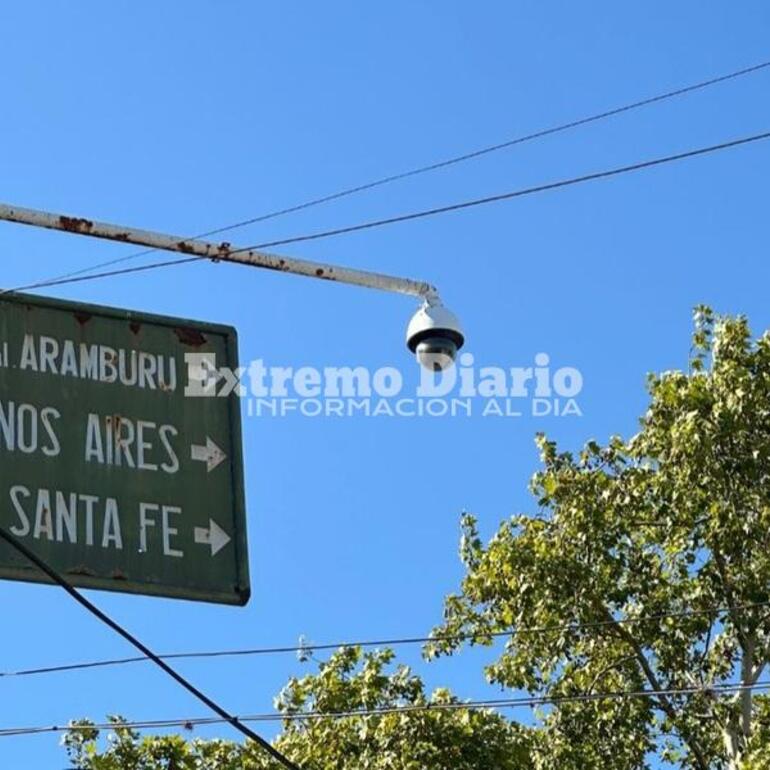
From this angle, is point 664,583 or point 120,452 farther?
point 664,583

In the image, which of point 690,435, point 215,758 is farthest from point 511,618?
point 215,758

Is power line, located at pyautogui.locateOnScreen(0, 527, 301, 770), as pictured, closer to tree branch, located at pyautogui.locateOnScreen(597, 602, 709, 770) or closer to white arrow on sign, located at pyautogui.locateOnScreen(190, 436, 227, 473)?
white arrow on sign, located at pyautogui.locateOnScreen(190, 436, 227, 473)

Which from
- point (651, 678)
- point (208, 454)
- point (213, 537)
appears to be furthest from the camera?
point (651, 678)

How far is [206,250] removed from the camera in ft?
24.7

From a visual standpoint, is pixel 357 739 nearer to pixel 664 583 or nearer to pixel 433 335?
pixel 664 583

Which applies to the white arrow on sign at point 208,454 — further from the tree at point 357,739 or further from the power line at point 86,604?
the tree at point 357,739

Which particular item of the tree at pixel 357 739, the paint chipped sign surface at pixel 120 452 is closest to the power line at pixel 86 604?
the paint chipped sign surface at pixel 120 452

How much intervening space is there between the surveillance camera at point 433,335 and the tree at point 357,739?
15.4 m

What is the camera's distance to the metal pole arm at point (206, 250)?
7.27 metres

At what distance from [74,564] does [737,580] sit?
61.5 ft

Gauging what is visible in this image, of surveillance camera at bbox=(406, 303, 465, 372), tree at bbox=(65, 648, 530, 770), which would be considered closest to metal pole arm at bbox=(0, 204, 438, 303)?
surveillance camera at bbox=(406, 303, 465, 372)

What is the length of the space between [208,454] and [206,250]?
1078 millimetres

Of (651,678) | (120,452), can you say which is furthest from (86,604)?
(651,678)

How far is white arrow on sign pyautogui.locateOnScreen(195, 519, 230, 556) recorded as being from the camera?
6527 mm
